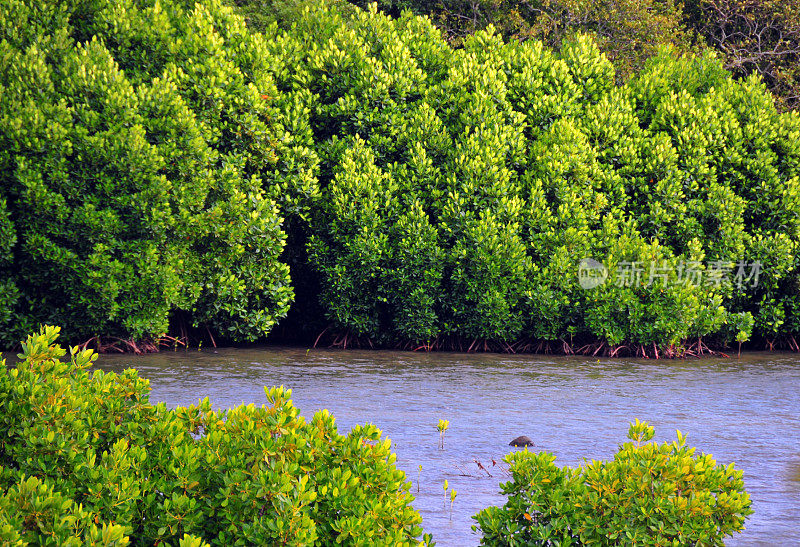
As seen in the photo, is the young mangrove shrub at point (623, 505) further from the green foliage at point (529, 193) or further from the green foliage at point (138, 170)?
the green foliage at point (138, 170)

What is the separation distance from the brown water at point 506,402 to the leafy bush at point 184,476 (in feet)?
5.33

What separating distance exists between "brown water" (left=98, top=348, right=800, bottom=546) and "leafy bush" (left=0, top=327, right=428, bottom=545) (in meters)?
1.63

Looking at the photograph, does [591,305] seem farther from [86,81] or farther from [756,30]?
[756,30]

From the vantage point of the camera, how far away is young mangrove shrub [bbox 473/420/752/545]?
344 cm

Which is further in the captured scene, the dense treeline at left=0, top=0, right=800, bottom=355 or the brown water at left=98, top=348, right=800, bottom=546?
the dense treeline at left=0, top=0, right=800, bottom=355

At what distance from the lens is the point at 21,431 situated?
3.64 m

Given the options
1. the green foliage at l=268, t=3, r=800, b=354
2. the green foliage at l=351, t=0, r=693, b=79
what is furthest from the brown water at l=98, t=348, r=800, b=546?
the green foliage at l=351, t=0, r=693, b=79

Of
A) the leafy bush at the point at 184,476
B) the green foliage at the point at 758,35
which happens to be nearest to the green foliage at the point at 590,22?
the green foliage at the point at 758,35

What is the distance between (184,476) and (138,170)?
28.8 ft

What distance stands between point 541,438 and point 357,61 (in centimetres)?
771
